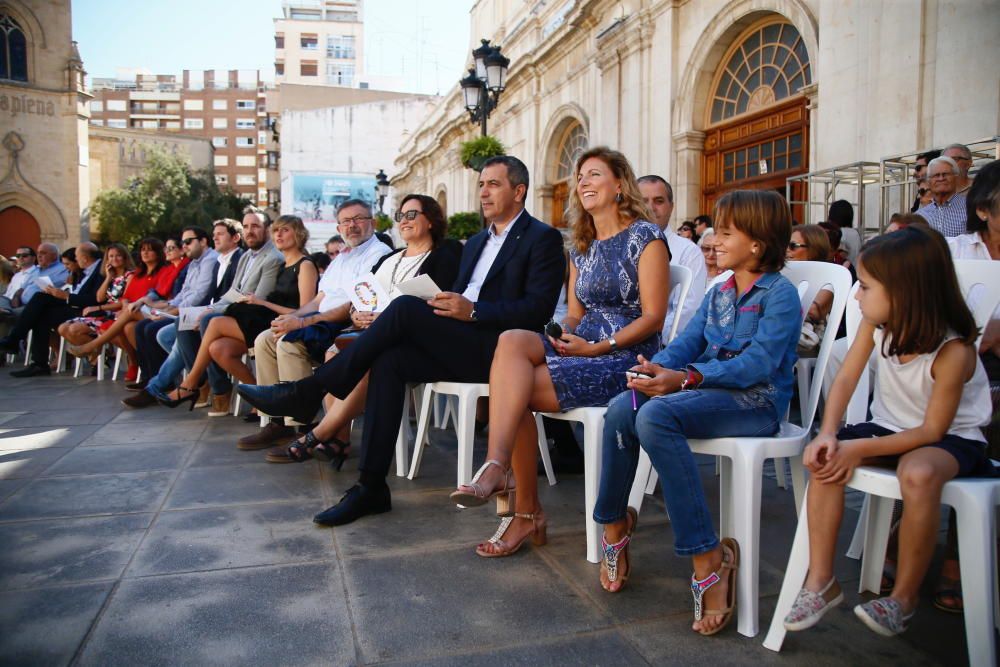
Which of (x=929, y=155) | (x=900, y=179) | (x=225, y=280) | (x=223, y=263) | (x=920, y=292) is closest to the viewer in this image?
(x=920, y=292)

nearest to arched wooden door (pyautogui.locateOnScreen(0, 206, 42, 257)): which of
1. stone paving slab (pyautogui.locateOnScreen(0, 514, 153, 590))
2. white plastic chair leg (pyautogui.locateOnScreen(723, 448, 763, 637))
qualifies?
stone paving slab (pyautogui.locateOnScreen(0, 514, 153, 590))

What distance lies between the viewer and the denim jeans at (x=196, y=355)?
17.6 feet

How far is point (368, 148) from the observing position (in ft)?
135

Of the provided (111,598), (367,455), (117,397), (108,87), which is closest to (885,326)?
(367,455)

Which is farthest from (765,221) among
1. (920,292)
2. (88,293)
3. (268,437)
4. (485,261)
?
(88,293)

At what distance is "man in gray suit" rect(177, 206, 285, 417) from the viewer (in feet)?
17.5

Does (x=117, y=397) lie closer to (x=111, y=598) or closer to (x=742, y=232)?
(x=111, y=598)

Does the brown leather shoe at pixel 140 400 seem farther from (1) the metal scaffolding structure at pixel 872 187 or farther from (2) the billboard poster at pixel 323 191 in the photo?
(2) the billboard poster at pixel 323 191

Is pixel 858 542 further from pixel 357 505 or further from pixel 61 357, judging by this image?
pixel 61 357

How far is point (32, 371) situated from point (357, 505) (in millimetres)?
6940

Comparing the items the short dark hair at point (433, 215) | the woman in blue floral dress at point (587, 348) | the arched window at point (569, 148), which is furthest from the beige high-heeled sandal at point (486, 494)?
the arched window at point (569, 148)

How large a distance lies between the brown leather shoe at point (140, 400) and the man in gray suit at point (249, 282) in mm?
593

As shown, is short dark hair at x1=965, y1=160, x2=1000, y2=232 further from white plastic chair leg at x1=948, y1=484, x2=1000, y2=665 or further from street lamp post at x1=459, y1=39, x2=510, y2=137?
street lamp post at x1=459, y1=39, x2=510, y2=137

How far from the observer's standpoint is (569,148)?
15.7 m
